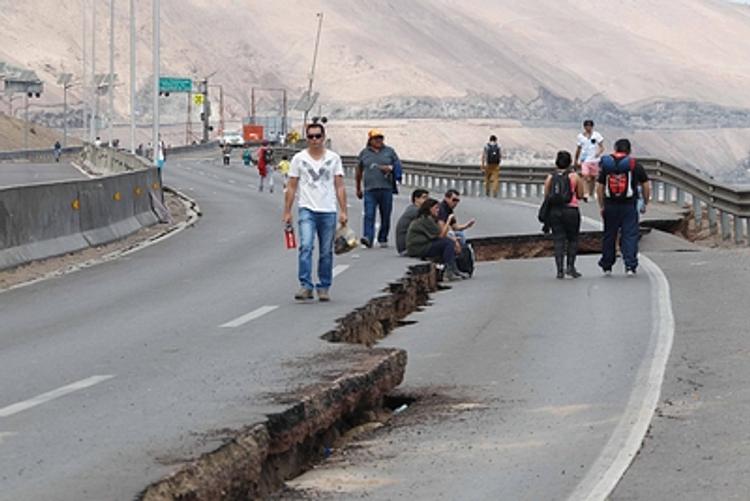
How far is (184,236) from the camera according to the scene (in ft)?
101

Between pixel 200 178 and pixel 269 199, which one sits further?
pixel 200 178

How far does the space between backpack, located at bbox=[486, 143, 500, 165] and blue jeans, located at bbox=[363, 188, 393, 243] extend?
68.3ft

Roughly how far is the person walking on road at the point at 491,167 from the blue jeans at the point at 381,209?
20892mm

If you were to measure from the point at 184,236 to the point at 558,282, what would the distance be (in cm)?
1127

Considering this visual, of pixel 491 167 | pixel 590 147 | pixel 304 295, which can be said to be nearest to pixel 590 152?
pixel 590 147

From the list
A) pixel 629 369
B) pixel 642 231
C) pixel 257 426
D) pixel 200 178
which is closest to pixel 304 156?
pixel 629 369

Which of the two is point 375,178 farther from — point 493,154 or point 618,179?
point 493,154

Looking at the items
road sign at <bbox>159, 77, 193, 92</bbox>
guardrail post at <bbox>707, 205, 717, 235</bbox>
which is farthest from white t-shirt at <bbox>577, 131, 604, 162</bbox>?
road sign at <bbox>159, 77, 193, 92</bbox>

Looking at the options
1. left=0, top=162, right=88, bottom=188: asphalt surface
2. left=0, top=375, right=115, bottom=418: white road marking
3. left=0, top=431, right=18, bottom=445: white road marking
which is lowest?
left=0, top=162, right=88, bottom=188: asphalt surface

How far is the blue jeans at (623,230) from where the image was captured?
21266 millimetres

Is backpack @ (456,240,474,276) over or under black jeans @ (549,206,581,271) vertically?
under

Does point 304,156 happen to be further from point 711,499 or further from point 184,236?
point 184,236

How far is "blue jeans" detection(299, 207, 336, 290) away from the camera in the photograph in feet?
57.0

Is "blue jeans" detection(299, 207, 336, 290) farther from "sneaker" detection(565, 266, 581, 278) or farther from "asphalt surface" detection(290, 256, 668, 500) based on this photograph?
"sneaker" detection(565, 266, 581, 278)
